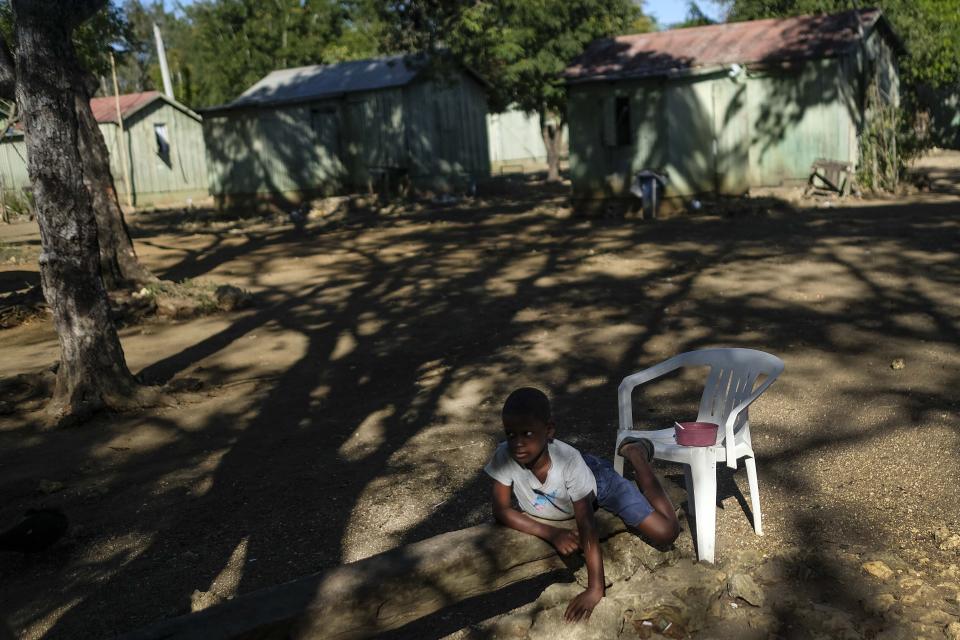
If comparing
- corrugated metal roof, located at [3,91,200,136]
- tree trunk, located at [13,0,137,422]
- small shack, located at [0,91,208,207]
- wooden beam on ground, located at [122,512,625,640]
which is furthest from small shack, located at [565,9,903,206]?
small shack, located at [0,91,208,207]

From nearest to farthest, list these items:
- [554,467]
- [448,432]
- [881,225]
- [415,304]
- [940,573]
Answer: [554,467] → [940,573] → [448,432] → [415,304] → [881,225]

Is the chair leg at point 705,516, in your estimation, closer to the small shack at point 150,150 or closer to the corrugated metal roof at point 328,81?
the corrugated metal roof at point 328,81

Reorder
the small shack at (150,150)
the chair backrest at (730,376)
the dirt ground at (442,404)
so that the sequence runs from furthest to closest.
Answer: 1. the small shack at (150,150)
2. the dirt ground at (442,404)
3. the chair backrest at (730,376)

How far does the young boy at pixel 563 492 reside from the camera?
3479 millimetres

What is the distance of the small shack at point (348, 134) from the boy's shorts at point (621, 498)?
22349 mm

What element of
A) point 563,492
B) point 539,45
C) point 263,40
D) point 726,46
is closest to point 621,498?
point 563,492

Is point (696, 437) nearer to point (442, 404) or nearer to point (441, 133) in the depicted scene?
point (442, 404)

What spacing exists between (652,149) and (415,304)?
974 cm

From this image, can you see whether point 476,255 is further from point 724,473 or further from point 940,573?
point 940,573

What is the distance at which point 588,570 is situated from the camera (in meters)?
3.51

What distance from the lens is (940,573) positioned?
156 inches

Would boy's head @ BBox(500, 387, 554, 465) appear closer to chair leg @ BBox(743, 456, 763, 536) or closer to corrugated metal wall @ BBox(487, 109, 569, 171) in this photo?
chair leg @ BBox(743, 456, 763, 536)

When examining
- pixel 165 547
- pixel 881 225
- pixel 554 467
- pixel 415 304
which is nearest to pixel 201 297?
pixel 415 304

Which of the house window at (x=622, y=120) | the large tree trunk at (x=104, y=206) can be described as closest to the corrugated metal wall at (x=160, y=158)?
the house window at (x=622, y=120)
